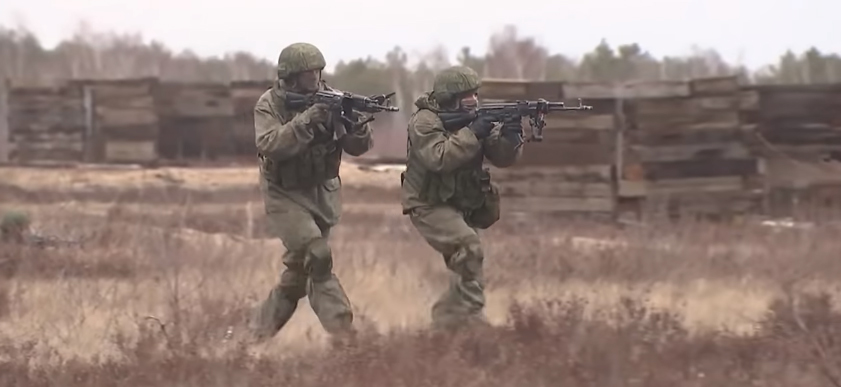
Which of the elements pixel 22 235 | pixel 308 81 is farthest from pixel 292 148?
pixel 22 235

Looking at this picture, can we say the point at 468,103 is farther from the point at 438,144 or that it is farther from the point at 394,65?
the point at 394,65

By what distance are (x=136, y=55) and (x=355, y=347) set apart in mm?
55869

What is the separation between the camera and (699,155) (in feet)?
52.4

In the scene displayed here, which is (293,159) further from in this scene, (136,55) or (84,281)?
(136,55)

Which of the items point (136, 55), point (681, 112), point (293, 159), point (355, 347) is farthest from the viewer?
point (136, 55)

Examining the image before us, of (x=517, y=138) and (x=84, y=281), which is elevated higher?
(x=517, y=138)

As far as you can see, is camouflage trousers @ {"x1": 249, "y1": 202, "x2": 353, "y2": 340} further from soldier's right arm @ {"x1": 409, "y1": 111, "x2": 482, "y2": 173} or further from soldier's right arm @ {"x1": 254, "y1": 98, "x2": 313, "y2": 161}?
soldier's right arm @ {"x1": 409, "y1": 111, "x2": 482, "y2": 173}

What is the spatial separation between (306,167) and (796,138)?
1080 cm

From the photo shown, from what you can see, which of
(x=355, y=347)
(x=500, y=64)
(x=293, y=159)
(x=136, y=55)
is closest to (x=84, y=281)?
(x=293, y=159)

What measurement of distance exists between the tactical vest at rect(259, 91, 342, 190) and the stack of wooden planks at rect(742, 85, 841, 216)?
10.0 meters

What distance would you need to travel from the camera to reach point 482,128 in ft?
23.1

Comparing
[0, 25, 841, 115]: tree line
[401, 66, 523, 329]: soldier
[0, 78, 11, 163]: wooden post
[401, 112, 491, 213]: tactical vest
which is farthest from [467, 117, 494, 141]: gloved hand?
[0, 25, 841, 115]: tree line

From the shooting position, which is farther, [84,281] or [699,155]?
[699,155]

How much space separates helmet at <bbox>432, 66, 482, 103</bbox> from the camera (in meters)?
7.27
